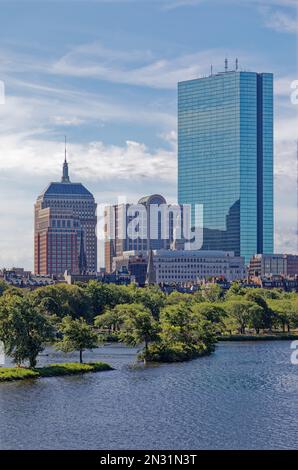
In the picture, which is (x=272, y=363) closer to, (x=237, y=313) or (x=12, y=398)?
(x=12, y=398)

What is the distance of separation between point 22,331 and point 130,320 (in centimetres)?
1717

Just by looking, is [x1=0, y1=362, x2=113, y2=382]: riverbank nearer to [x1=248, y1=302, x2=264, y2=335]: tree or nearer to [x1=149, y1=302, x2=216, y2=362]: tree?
[x1=149, y1=302, x2=216, y2=362]: tree

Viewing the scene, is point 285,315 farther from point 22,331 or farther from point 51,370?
point 22,331

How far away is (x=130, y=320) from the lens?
316ft

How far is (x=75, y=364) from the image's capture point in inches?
3425

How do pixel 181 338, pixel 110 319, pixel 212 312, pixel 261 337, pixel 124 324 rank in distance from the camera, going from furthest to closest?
pixel 212 312, pixel 110 319, pixel 261 337, pixel 124 324, pixel 181 338

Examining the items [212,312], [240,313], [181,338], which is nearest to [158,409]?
[181,338]

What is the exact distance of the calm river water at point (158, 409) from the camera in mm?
55688

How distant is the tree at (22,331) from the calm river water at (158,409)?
3328mm

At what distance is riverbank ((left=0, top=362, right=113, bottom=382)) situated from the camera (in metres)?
79.2

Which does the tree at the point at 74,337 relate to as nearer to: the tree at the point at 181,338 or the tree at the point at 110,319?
the tree at the point at 181,338
